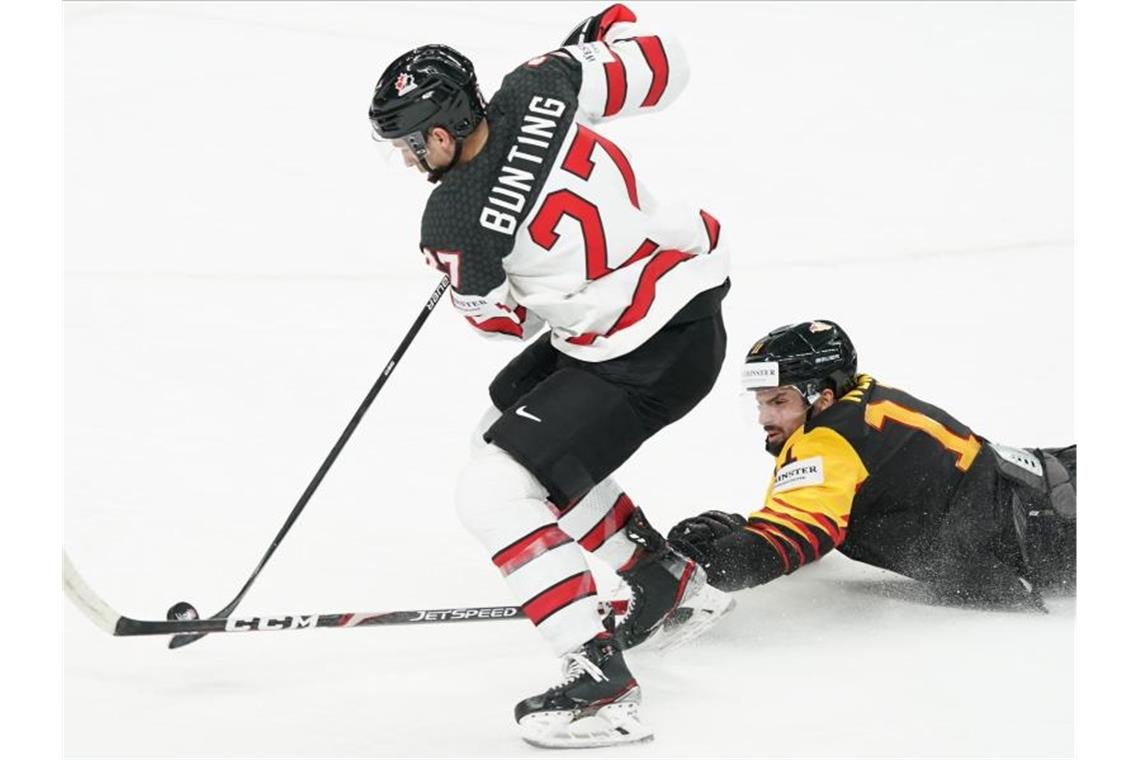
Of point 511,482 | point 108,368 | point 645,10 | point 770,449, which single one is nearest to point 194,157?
point 108,368

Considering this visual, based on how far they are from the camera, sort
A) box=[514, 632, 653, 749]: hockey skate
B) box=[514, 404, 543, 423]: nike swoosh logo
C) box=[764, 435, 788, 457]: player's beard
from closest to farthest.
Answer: box=[514, 632, 653, 749]: hockey skate
box=[514, 404, 543, 423]: nike swoosh logo
box=[764, 435, 788, 457]: player's beard

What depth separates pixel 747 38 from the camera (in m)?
6.91

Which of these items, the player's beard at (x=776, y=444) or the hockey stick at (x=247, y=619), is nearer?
the hockey stick at (x=247, y=619)

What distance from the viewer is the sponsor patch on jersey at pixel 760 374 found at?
10.8ft

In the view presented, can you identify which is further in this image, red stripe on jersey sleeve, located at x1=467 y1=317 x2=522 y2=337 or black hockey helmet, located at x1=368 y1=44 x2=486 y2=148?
red stripe on jersey sleeve, located at x1=467 y1=317 x2=522 y2=337

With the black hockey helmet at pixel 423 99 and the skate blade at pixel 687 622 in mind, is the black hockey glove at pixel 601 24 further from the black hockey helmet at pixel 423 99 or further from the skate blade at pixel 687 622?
the skate blade at pixel 687 622

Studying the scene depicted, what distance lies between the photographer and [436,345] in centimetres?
488

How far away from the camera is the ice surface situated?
2.88 m

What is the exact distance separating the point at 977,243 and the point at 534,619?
127 inches

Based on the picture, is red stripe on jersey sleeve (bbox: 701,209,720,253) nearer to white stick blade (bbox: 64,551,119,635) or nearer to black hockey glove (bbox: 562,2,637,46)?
black hockey glove (bbox: 562,2,637,46)

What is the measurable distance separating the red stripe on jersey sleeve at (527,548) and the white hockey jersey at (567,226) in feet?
1.21

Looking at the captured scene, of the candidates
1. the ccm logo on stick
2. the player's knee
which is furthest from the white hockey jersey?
the ccm logo on stick

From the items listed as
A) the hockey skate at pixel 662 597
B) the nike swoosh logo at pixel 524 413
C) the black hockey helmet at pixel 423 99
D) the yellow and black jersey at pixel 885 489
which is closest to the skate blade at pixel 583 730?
the hockey skate at pixel 662 597

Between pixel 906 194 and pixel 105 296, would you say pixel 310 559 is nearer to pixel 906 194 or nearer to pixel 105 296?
pixel 105 296
